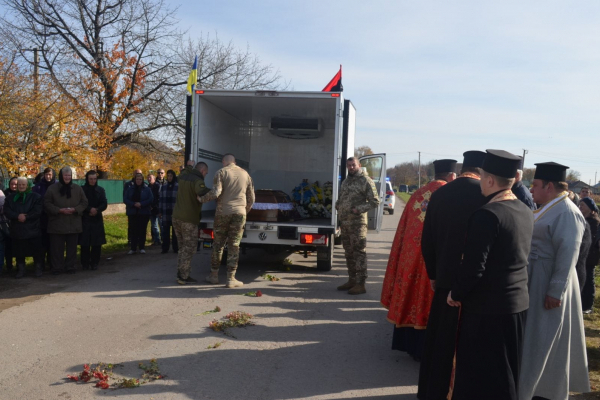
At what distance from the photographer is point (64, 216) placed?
9242 millimetres

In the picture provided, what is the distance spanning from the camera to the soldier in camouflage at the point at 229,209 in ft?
27.5

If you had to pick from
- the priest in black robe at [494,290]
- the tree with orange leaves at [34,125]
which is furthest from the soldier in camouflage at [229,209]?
the tree with orange leaves at [34,125]

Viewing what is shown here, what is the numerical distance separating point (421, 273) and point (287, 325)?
208cm

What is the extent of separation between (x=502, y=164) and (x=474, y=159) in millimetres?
1117

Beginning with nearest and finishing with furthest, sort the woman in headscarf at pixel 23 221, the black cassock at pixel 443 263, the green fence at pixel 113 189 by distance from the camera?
the black cassock at pixel 443 263
the woman in headscarf at pixel 23 221
the green fence at pixel 113 189

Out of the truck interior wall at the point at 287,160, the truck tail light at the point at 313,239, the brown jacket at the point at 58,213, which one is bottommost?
the truck tail light at the point at 313,239

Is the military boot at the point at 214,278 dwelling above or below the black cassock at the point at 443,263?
below

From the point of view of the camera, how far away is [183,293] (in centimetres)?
810

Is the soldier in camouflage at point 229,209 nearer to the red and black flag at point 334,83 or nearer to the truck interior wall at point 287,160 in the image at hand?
the red and black flag at point 334,83

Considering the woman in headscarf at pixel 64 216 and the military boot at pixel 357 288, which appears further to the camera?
the woman in headscarf at pixel 64 216

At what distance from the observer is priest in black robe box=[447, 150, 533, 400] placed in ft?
11.2

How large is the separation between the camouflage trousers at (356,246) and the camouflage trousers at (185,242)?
243 centimetres

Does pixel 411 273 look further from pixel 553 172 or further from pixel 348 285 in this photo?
pixel 348 285

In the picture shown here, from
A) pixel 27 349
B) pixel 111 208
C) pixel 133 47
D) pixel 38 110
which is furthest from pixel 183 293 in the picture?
pixel 133 47
